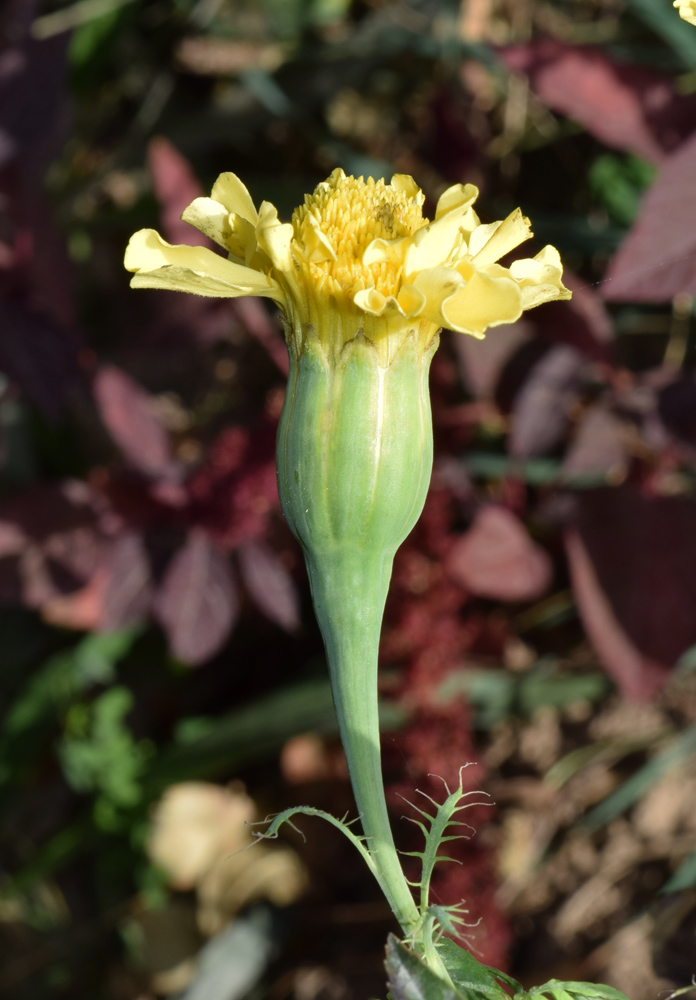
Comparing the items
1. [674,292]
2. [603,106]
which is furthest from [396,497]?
[603,106]

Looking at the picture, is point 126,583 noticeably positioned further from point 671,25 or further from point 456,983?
point 671,25

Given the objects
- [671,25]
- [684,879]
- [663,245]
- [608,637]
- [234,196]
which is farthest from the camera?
[671,25]

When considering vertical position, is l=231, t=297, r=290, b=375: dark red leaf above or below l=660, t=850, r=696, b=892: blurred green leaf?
above

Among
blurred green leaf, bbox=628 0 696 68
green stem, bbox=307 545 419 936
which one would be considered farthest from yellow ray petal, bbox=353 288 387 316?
blurred green leaf, bbox=628 0 696 68

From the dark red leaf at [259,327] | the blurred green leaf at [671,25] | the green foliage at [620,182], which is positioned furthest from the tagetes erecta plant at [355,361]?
the green foliage at [620,182]

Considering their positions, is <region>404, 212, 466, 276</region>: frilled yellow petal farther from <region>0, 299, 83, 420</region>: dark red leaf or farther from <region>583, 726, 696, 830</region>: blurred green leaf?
<region>583, 726, 696, 830</region>: blurred green leaf

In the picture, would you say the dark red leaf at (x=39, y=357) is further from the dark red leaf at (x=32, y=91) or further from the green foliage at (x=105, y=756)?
the green foliage at (x=105, y=756)

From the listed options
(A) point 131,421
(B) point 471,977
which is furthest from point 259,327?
(B) point 471,977
